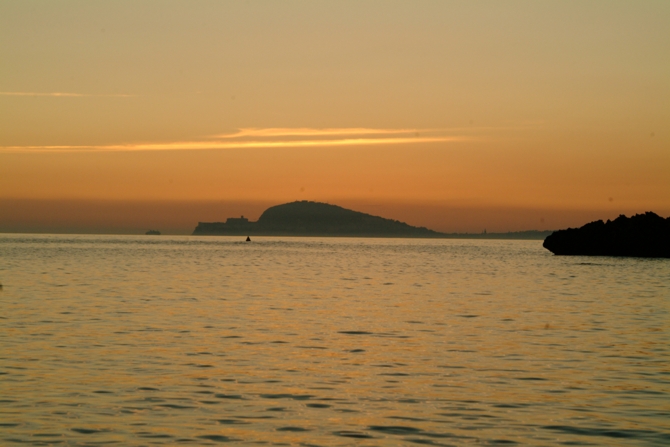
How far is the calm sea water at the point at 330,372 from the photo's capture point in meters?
15.5

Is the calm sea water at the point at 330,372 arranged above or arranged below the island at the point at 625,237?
below

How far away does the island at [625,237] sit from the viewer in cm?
12362

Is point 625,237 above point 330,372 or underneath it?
above

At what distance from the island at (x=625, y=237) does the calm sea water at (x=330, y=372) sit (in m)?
86.4

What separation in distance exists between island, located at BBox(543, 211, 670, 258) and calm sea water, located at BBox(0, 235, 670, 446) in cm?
8641

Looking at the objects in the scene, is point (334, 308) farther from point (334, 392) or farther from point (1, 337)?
point (334, 392)

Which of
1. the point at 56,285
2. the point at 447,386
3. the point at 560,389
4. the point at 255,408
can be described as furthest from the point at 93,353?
the point at 56,285

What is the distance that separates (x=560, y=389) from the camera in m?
19.8

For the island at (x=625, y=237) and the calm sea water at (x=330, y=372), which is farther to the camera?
the island at (x=625, y=237)

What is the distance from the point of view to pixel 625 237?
126938 mm

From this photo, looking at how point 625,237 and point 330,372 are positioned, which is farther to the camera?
point 625,237

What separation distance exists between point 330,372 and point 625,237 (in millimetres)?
115789

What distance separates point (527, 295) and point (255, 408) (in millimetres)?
36214

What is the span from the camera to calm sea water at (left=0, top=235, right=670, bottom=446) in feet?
50.7
